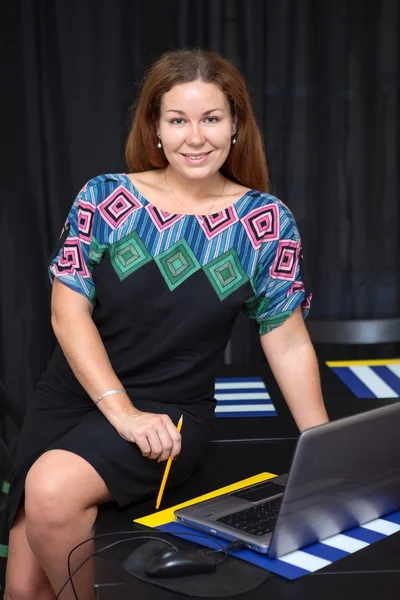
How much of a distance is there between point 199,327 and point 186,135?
0.40 meters

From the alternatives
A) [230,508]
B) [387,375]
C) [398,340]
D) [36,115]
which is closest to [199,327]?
[230,508]

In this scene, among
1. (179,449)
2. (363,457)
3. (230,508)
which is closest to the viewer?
(363,457)

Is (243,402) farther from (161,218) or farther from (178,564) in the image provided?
(178,564)

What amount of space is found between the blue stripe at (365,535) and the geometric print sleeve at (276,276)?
604 millimetres

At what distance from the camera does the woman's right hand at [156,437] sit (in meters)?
1.64

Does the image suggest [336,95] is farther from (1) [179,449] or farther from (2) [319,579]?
(2) [319,579]

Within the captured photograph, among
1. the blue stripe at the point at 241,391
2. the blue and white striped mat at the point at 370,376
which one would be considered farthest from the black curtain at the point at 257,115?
Answer: the blue stripe at the point at 241,391

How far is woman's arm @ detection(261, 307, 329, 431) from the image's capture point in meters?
1.93

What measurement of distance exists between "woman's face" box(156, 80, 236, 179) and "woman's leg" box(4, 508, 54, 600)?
0.79m

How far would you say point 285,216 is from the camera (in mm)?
2002

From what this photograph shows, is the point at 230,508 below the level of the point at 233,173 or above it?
below

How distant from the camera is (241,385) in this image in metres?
2.59

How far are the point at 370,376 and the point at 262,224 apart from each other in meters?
0.86

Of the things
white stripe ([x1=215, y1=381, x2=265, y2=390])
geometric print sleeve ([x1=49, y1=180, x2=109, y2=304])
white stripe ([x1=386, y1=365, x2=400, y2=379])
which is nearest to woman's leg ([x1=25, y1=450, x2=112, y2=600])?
geometric print sleeve ([x1=49, y1=180, x2=109, y2=304])
